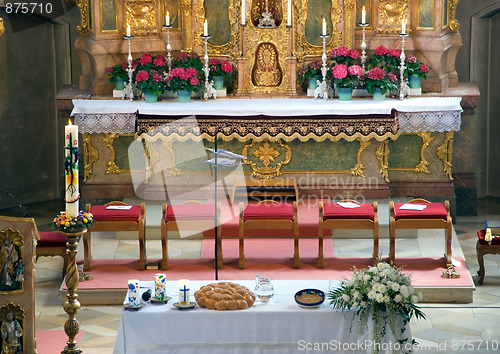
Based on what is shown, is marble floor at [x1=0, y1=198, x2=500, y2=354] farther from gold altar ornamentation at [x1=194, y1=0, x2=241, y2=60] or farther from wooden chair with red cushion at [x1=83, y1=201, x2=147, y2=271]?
gold altar ornamentation at [x1=194, y1=0, x2=241, y2=60]

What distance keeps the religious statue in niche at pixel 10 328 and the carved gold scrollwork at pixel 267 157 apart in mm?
Result: 5160

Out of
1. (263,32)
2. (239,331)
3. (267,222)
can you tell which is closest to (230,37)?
(263,32)

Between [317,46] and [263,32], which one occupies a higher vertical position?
[263,32]

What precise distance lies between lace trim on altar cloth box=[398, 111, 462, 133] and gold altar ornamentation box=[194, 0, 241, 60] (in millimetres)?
2460

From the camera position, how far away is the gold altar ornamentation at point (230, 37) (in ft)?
39.7

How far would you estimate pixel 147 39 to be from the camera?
12.2 metres

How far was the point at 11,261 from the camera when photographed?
22.0 feet

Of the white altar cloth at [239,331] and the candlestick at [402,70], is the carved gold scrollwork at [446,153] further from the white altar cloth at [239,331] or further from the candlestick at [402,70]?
the white altar cloth at [239,331]

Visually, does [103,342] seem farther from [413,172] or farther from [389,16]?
[389,16]

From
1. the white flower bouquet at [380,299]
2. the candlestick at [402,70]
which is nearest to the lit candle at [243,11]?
the candlestick at [402,70]

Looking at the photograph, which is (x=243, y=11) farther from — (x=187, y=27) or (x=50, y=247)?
(x=50, y=247)

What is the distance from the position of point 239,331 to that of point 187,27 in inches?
240

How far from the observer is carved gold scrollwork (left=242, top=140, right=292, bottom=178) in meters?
11.5

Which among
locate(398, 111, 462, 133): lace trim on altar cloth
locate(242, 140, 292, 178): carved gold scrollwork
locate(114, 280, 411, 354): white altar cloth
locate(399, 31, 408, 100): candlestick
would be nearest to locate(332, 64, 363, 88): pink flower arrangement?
locate(399, 31, 408, 100): candlestick
